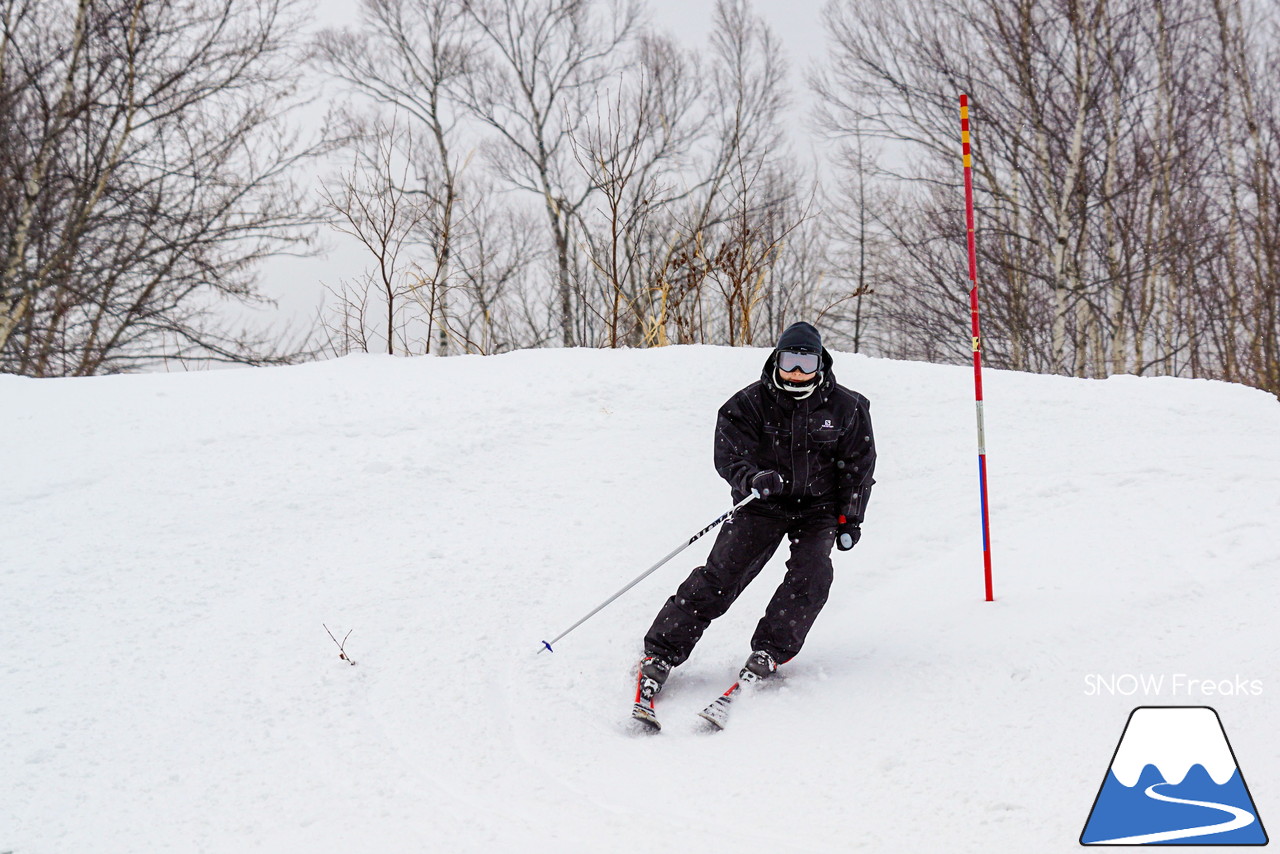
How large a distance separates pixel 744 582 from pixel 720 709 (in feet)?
2.06

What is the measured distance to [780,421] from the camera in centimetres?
398

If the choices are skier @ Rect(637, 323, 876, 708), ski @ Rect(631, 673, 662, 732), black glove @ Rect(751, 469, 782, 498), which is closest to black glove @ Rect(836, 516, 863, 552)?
skier @ Rect(637, 323, 876, 708)

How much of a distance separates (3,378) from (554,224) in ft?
49.9

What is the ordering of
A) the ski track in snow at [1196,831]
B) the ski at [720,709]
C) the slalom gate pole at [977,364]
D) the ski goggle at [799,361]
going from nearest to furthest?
the ski track in snow at [1196,831] → the ski at [720,709] → the ski goggle at [799,361] → the slalom gate pole at [977,364]

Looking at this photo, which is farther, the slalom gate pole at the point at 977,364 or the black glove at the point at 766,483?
the slalom gate pole at the point at 977,364

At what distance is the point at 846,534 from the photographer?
3.96 metres

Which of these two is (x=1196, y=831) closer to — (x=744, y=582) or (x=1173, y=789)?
(x=1173, y=789)

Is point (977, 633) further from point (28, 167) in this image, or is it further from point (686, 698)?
point (28, 167)

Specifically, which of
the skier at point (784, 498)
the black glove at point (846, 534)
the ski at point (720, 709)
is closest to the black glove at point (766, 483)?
the skier at point (784, 498)

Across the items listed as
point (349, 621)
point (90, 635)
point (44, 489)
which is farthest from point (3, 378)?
point (349, 621)

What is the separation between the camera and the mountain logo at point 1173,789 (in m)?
2.71

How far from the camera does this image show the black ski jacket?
394cm

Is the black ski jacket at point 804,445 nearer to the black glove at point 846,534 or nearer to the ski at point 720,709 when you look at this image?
the black glove at point 846,534

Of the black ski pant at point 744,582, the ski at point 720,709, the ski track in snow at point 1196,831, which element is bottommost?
the ski track in snow at point 1196,831
